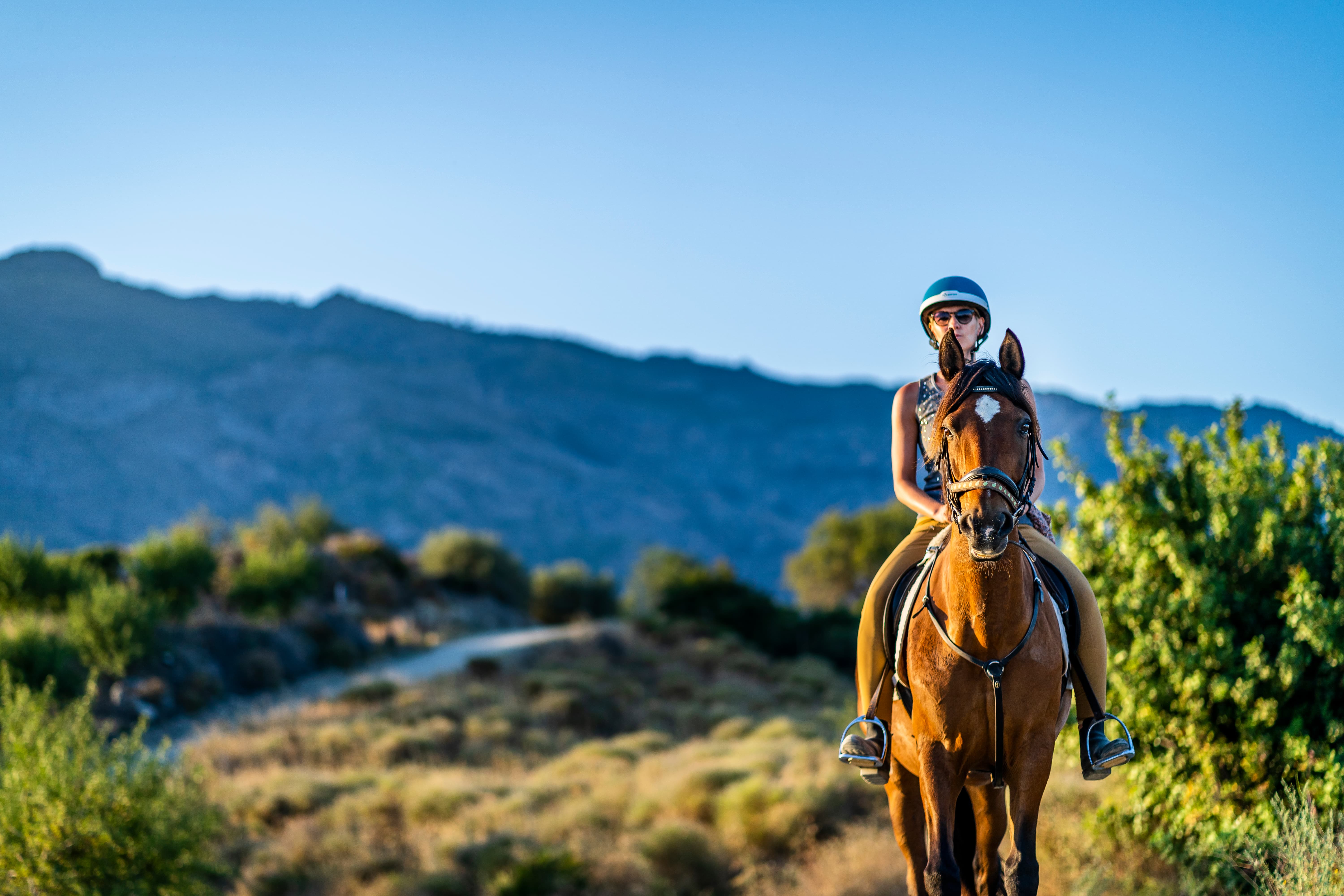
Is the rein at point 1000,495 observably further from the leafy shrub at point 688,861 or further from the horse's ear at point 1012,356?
the leafy shrub at point 688,861

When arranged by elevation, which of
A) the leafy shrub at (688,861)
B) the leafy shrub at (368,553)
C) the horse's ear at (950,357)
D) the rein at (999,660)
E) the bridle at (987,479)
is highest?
the horse's ear at (950,357)

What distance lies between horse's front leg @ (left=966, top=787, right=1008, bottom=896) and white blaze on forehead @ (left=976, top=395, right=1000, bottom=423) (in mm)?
1937

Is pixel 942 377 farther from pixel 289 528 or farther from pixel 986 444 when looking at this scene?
pixel 289 528

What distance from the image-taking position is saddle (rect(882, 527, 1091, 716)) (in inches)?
174

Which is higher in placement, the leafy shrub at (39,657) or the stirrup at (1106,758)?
the stirrup at (1106,758)

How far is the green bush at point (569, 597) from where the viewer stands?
43344mm

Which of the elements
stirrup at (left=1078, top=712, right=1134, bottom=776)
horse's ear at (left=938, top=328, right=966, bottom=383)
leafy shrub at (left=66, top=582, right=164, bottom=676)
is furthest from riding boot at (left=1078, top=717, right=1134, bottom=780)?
leafy shrub at (left=66, top=582, right=164, bottom=676)

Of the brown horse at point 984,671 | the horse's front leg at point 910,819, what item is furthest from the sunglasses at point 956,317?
the horse's front leg at point 910,819

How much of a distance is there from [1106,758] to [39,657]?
63.4 feet

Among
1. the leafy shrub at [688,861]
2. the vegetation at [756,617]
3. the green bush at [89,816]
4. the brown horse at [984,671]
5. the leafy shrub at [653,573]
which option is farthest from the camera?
the leafy shrub at [653,573]

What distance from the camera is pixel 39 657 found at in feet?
57.0

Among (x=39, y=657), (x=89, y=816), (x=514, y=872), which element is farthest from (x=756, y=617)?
(x=89, y=816)

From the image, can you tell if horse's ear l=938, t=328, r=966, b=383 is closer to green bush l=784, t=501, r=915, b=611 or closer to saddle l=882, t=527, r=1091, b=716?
saddle l=882, t=527, r=1091, b=716

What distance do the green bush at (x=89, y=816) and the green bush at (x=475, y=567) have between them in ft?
105
